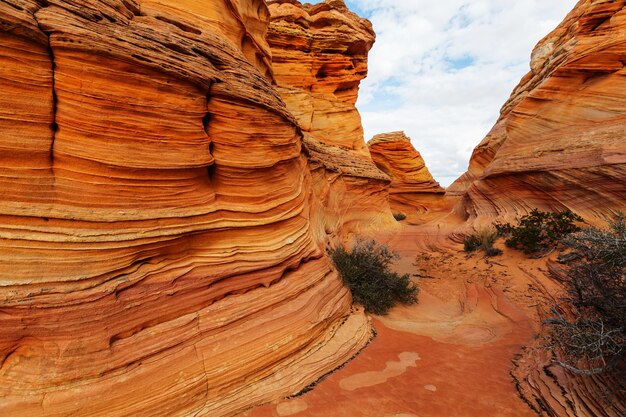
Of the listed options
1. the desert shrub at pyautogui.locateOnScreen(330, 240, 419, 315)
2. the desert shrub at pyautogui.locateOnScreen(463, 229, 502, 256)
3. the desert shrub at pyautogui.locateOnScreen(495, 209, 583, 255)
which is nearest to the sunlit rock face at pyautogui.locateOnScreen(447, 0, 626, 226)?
the desert shrub at pyautogui.locateOnScreen(495, 209, 583, 255)

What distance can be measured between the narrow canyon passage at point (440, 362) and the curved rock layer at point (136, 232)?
0.52 meters

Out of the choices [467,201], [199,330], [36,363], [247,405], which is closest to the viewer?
[36,363]

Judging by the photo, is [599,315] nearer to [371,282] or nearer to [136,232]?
[371,282]

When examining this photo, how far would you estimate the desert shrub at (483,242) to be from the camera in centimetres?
1184

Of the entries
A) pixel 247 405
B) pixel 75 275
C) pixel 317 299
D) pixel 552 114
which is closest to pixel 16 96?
pixel 75 275

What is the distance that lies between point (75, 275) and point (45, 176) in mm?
1315

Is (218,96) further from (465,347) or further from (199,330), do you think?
(465,347)

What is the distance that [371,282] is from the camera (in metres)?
8.32

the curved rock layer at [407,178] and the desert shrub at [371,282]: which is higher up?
the curved rock layer at [407,178]

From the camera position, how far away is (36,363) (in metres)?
3.26

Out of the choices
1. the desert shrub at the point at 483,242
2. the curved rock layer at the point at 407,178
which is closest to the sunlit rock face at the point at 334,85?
the desert shrub at the point at 483,242

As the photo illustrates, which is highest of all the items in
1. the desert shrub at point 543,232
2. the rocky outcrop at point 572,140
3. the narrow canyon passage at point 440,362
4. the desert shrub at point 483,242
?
the rocky outcrop at point 572,140

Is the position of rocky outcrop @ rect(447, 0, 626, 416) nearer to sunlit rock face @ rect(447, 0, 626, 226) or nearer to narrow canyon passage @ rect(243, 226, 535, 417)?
sunlit rock face @ rect(447, 0, 626, 226)

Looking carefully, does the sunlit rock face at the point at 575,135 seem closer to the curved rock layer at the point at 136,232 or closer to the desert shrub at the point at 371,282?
the desert shrub at the point at 371,282
